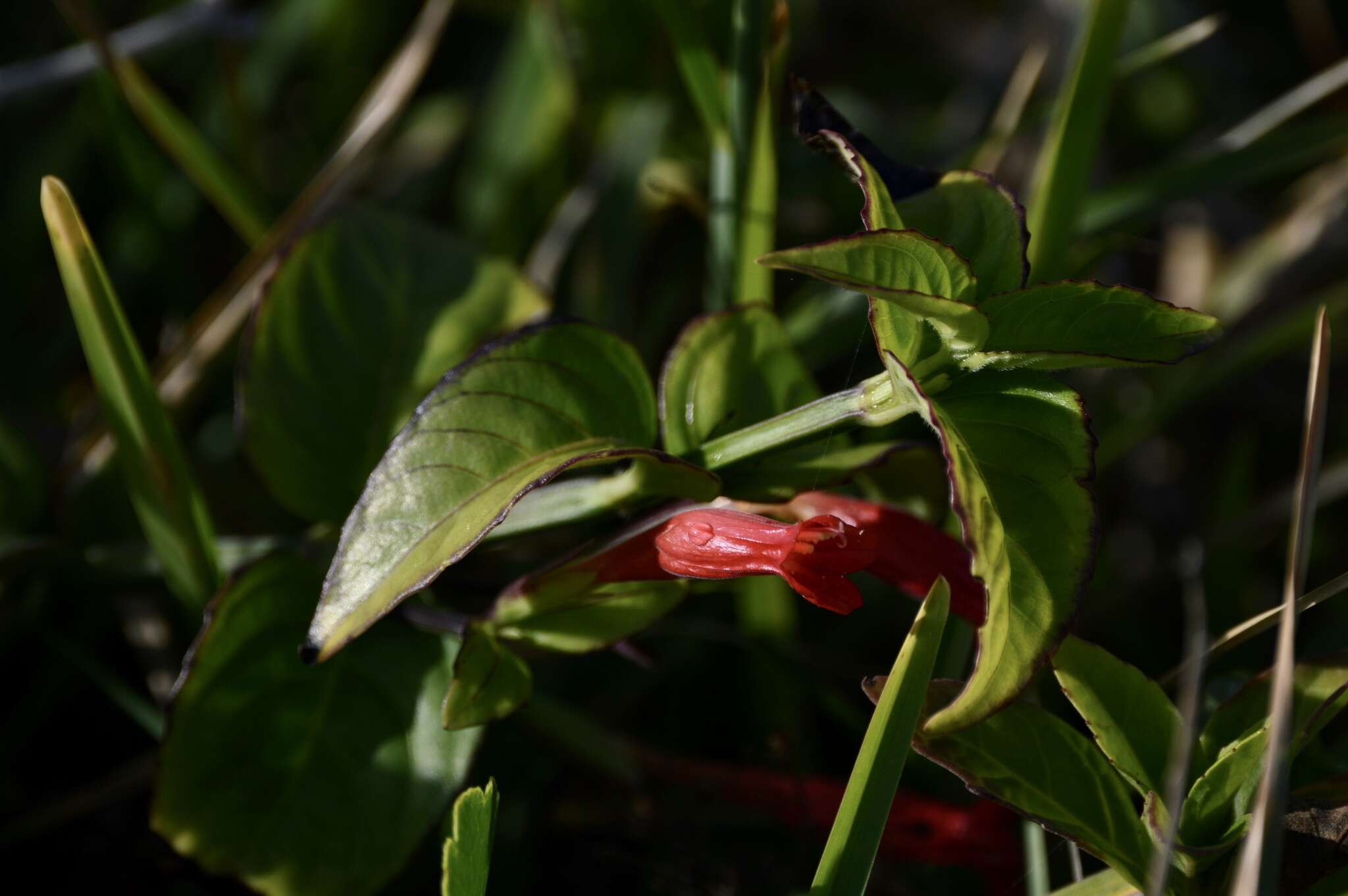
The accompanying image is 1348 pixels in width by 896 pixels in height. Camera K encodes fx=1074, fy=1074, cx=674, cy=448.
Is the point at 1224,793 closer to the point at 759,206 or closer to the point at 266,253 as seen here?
the point at 759,206

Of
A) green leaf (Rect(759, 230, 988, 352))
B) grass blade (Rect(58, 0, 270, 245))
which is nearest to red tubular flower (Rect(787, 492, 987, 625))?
green leaf (Rect(759, 230, 988, 352))

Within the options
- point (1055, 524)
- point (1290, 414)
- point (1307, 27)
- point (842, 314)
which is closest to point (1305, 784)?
point (1055, 524)

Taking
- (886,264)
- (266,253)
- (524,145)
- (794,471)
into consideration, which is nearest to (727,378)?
(794,471)

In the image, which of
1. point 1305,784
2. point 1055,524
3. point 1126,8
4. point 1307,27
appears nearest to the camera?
point 1055,524

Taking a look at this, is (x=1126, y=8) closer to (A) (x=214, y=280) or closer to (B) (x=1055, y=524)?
(B) (x=1055, y=524)

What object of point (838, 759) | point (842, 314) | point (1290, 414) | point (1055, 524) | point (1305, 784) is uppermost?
point (1055, 524)

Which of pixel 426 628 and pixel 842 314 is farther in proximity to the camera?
pixel 842 314

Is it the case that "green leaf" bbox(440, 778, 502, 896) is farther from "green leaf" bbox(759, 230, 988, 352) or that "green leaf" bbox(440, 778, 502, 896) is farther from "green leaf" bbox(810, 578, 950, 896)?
"green leaf" bbox(759, 230, 988, 352)
